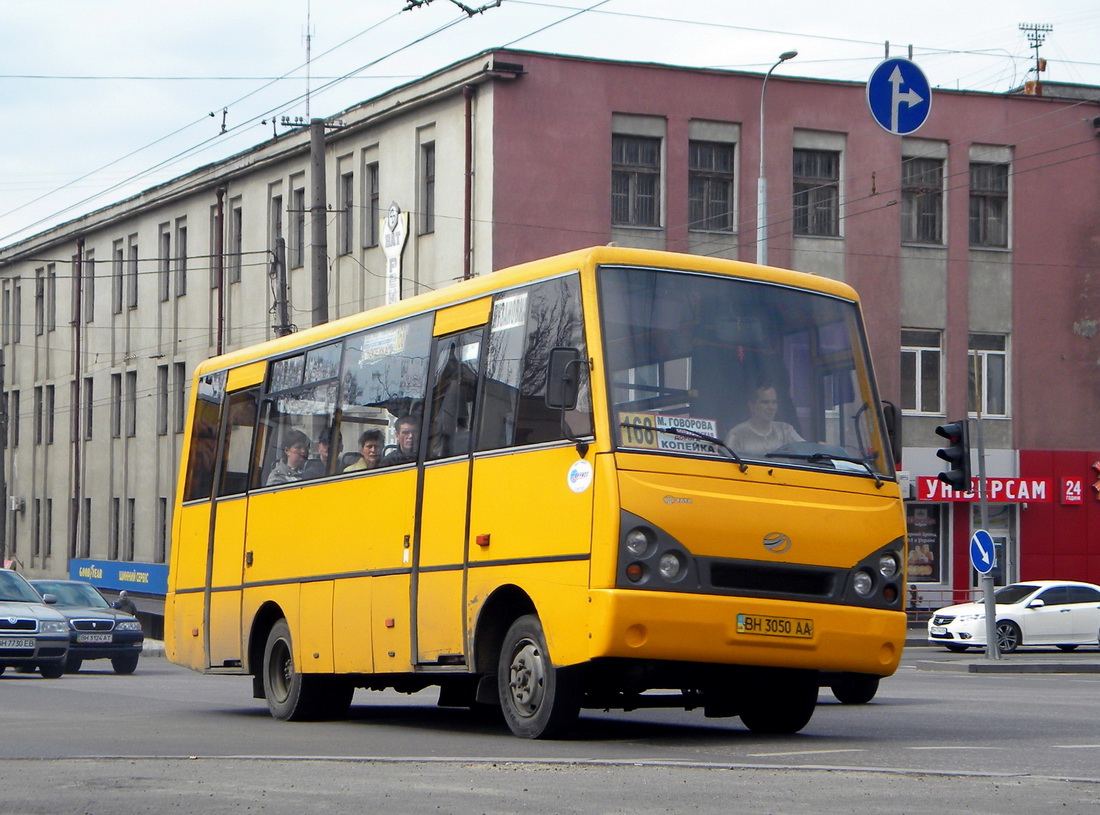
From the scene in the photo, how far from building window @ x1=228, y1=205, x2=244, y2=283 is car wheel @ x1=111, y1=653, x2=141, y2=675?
67.2ft

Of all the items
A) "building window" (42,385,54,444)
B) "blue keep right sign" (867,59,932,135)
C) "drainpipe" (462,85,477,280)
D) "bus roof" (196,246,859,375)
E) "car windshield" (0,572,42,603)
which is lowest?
"car windshield" (0,572,42,603)

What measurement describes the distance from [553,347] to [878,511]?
7.87ft

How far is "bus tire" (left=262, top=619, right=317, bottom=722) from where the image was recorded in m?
15.7

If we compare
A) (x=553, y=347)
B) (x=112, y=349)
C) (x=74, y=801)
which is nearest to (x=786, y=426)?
(x=553, y=347)

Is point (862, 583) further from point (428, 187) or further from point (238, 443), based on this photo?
point (428, 187)

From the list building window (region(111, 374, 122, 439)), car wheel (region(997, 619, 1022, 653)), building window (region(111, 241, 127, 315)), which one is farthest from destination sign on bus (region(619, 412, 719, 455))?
building window (region(111, 241, 127, 315))

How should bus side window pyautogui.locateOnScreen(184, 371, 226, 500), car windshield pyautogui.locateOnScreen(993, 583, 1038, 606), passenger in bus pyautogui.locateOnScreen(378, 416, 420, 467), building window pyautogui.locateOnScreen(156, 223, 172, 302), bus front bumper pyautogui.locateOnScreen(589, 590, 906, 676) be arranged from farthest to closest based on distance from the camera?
building window pyautogui.locateOnScreen(156, 223, 172, 302)
car windshield pyautogui.locateOnScreen(993, 583, 1038, 606)
bus side window pyautogui.locateOnScreen(184, 371, 226, 500)
passenger in bus pyautogui.locateOnScreen(378, 416, 420, 467)
bus front bumper pyautogui.locateOnScreen(589, 590, 906, 676)

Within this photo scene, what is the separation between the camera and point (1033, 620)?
35.8 m

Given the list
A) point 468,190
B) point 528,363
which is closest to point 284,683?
point 528,363

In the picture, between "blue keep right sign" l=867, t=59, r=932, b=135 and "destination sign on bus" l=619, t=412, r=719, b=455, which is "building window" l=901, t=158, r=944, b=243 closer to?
"blue keep right sign" l=867, t=59, r=932, b=135

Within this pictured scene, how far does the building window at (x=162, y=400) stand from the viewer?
54344mm

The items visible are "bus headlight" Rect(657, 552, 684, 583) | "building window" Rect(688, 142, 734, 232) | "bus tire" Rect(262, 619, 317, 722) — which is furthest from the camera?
"building window" Rect(688, 142, 734, 232)

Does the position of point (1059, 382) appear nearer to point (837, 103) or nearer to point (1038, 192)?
point (1038, 192)

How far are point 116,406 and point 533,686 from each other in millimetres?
48065
